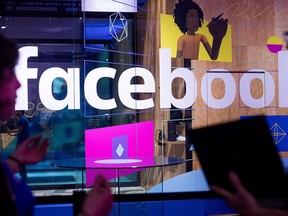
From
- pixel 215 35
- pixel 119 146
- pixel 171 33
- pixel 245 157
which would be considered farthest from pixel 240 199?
pixel 215 35

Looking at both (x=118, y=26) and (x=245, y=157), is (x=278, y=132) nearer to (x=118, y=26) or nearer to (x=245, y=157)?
(x=118, y=26)

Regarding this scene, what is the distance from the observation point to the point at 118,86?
596 cm

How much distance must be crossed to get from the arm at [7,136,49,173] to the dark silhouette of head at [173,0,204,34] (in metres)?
4.76

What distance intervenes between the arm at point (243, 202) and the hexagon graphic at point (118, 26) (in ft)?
16.3

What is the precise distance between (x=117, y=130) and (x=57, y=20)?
1508 mm

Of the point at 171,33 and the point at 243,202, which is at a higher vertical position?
the point at 171,33

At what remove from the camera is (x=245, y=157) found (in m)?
1.21

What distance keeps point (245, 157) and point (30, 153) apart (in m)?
0.56

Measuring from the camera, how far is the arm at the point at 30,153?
1.37 m

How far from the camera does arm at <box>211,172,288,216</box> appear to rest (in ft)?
3.59

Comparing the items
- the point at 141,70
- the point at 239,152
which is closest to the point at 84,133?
the point at 141,70

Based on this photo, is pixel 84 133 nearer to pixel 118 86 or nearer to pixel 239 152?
pixel 118 86

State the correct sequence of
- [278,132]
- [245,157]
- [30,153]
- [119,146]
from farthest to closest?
[278,132] → [119,146] → [30,153] → [245,157]

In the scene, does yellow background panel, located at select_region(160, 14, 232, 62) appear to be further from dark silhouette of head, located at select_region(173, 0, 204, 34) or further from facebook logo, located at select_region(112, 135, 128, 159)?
facebook logo, located at select_region(112, 135, 128, 159)
